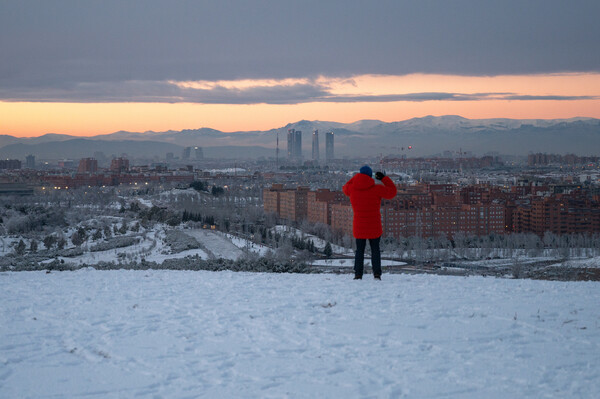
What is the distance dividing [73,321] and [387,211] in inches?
1250

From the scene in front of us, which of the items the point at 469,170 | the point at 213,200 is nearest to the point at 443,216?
the point at 213,200

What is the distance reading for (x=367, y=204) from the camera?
718cm

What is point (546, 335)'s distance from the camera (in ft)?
14.7

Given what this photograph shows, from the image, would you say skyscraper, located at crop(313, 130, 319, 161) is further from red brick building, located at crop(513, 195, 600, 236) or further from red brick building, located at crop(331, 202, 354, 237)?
red brick building, located at crop(513, 195, 600, 236)

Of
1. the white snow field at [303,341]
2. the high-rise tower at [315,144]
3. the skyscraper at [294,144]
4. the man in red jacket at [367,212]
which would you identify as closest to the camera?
the white snow field at [303,341]

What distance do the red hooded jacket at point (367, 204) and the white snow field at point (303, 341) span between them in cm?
67

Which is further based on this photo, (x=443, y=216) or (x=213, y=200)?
(x=213, y=200)

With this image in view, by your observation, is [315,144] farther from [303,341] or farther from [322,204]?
[303,341]

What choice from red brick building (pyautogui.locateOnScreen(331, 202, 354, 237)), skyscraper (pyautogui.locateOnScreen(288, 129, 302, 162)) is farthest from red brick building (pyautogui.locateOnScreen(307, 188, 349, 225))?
skyscraper (pyautogui.locateOnScreen(288, 129, 302, 162))

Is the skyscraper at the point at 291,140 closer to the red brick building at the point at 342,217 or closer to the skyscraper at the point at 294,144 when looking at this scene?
the skyscraper at the point at 294,144

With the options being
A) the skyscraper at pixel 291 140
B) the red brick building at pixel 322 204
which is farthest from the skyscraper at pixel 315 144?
the red brick building at pixel 322 204

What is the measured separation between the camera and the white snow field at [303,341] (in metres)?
3.58

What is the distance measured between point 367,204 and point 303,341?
3029 mm

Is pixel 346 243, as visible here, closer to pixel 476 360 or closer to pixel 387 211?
pixel 387 211
